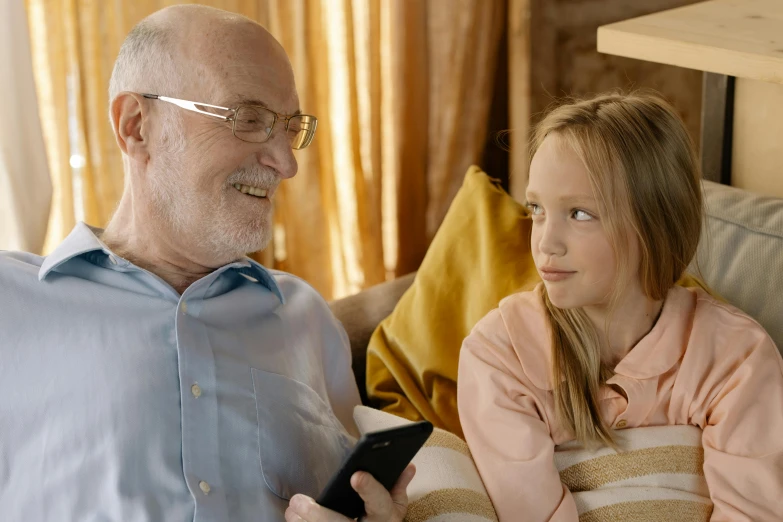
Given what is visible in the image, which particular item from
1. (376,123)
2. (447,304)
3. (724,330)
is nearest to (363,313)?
(447,304)

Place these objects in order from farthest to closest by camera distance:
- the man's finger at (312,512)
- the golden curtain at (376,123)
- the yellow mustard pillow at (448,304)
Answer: the golden curtain at (376,123)
the yellow mustard pillow at (448,304)
the man's finger at (312,512)

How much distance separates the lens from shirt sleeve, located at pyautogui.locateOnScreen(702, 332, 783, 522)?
1252 millimetres

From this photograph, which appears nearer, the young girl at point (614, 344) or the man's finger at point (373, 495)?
the man's finger at point (373, 495)

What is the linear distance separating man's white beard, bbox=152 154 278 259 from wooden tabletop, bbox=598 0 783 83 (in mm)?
764

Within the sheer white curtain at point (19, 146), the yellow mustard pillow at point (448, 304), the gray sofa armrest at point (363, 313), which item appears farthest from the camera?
the sheer white curtain at point (19, 146)

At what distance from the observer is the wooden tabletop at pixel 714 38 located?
5.02 feet

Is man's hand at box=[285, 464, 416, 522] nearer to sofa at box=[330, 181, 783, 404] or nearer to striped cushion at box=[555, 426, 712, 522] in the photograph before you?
striped cushion at box=[555, 426, 712, 522]

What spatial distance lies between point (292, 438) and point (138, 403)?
234mm

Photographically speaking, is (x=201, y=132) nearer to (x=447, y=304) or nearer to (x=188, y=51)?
(x=188, y=51)

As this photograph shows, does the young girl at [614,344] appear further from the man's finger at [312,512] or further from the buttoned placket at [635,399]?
the man's finger at [312,512]

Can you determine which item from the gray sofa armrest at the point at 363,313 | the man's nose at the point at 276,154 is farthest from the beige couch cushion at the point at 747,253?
the man's nose at the point at 276,154

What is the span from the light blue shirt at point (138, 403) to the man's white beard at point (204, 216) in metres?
0.05

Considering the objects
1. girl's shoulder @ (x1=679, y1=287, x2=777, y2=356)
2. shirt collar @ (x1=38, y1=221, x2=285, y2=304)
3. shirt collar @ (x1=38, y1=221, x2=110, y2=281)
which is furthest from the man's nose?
girl's shoulder @ (x1=679, y1=287, x2=777, y2=356)

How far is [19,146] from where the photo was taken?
1964 millimetres
